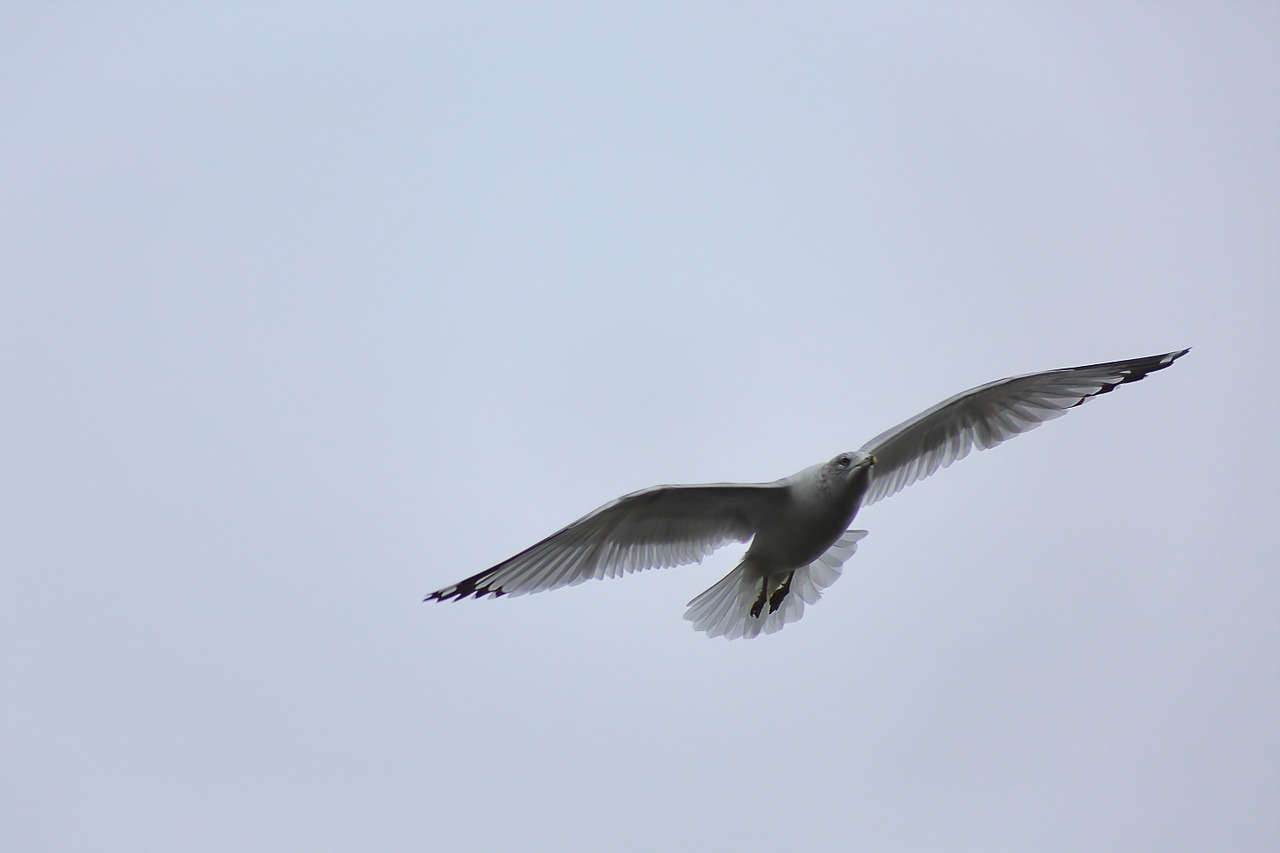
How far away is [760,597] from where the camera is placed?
18.6ft

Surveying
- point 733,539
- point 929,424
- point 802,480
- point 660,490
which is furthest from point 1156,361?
point 660,490

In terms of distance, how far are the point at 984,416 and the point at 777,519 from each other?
134 cm

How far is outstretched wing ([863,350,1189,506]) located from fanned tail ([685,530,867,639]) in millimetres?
403

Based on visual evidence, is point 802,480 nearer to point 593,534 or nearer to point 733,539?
point 733,539

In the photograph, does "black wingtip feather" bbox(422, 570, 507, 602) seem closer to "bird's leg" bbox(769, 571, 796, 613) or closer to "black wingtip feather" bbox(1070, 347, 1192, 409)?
"bird's leg" bbox(769, 571, 796, 613)

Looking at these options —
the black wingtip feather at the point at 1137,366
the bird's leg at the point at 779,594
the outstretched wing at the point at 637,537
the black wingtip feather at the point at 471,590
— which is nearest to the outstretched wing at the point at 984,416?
the black wingtip feather at the point at 1137,366

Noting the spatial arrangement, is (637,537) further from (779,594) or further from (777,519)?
(779,594)

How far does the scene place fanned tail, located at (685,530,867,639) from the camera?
570cm

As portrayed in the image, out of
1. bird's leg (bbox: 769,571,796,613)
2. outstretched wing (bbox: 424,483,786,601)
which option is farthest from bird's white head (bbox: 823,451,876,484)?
bird's leg (bbox: 769,571,796,613)

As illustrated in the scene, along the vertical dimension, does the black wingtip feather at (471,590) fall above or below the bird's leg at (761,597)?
above

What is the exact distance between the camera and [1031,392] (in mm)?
5707

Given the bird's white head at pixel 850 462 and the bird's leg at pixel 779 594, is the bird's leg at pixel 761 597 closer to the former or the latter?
the bird's leg at pixel 779 594

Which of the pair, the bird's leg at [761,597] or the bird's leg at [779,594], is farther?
the bird's leg at [779,594]

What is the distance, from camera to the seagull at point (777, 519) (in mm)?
4996
